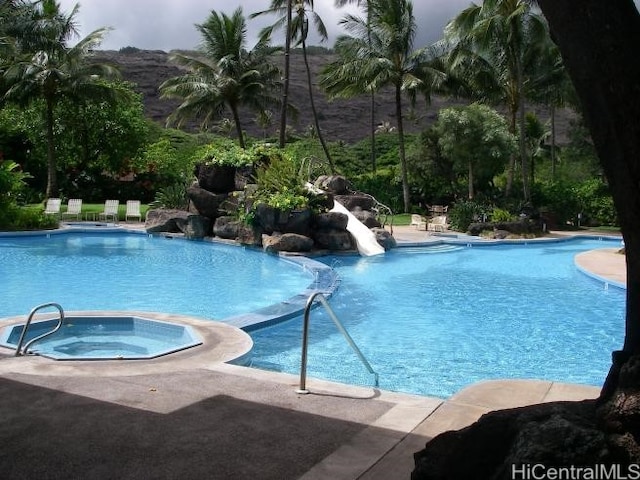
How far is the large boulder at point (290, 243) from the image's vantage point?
1598 cm

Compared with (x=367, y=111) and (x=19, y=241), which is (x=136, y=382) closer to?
(x=19, y=241)

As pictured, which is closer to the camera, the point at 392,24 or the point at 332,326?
the point at 332,326

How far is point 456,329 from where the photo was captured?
8953 mm

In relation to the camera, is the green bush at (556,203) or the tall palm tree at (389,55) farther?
the tall palm tree at (389,55)

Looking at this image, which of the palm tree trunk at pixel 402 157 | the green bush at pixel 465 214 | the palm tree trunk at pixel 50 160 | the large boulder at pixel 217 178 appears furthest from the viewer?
the palm tree trunk at pixel 402 157

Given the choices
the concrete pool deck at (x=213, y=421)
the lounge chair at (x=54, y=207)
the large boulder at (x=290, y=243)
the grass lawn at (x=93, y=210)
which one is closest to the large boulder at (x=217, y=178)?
the large boulder at (x=290, y=243)

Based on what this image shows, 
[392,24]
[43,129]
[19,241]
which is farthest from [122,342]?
[43,129]

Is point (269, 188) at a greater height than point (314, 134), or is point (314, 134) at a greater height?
point (314, 134)

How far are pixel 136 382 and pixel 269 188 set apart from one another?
12492 millimetres

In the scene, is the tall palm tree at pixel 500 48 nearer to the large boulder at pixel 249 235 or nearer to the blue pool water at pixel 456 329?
the large boulder at pixel 249 235

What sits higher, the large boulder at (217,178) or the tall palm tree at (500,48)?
the tall palm tree at (500,48)

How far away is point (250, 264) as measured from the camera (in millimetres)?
15102

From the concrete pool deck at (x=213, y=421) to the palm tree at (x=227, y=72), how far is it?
24.8 metres

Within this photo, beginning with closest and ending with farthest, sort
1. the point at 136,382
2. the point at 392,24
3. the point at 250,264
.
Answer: the point at 136,382, the point at 250,264, the point at 392,24
